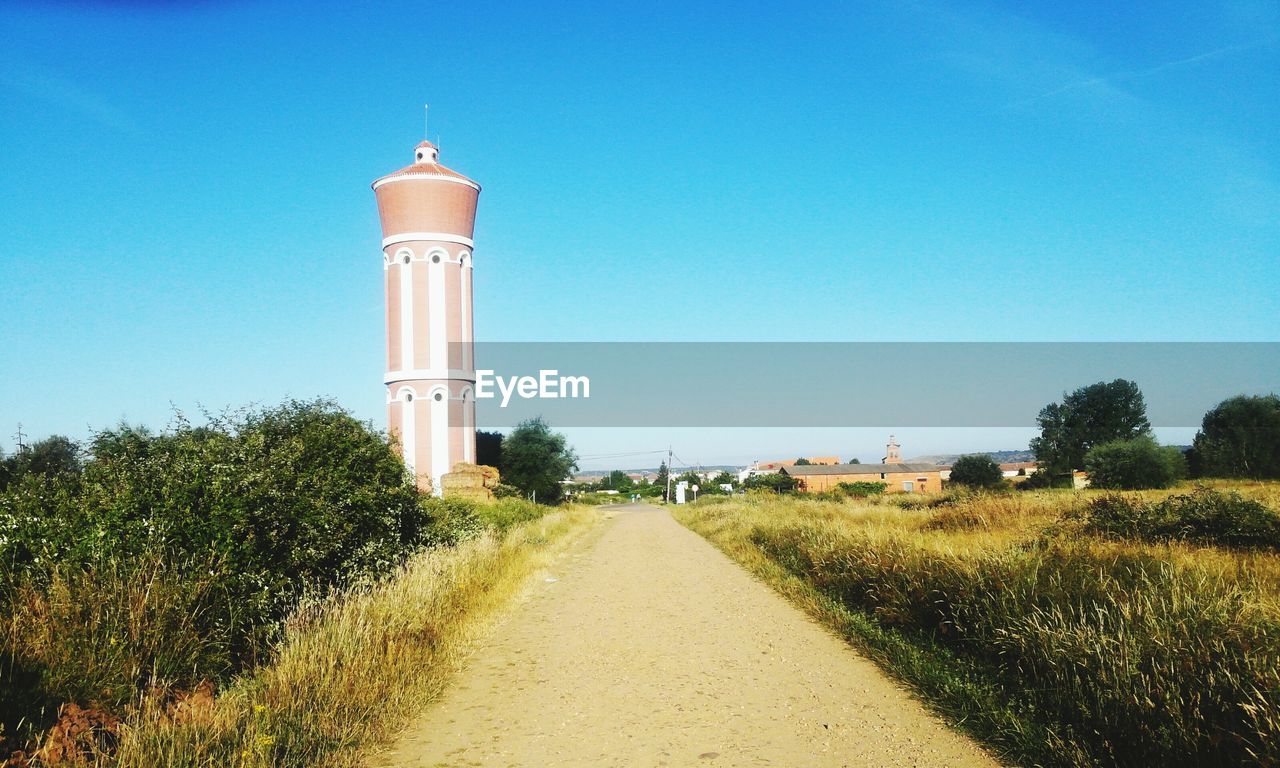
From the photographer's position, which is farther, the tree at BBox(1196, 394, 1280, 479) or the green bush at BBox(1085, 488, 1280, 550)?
the tree at BBox(1196, 394, 1280, 479)

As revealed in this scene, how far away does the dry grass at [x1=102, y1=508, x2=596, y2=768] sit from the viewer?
433cm

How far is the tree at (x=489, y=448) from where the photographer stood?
4984cm

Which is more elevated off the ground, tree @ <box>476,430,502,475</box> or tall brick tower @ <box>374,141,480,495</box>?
tall brick tower @ <box>374,141,480,495</box>

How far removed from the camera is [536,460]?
2089 inches

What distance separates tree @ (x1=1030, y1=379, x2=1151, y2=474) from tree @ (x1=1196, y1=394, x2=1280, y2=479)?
839 inches

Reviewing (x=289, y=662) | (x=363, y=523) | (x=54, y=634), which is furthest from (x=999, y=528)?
(x=54, y=634)

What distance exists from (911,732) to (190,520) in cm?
612

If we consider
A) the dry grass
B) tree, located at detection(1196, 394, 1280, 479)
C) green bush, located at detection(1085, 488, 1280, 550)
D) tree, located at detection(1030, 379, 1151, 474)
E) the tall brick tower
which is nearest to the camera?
the dry grass

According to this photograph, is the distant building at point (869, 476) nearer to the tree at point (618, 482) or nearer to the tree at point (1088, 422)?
the tree at point (1088, 422)

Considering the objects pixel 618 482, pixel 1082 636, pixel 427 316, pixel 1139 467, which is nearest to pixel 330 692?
pixel 1082 636

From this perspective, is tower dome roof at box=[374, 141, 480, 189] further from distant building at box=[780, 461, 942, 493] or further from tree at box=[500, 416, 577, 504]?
distant building at box=[780, 461, 942, 493]

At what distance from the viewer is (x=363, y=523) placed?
37.6 feet

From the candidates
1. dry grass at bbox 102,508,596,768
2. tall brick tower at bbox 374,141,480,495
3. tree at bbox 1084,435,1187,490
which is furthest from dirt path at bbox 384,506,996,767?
tree at bbox 1084,435,1187,490

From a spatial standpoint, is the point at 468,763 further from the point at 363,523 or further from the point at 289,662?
the point at 363,523
